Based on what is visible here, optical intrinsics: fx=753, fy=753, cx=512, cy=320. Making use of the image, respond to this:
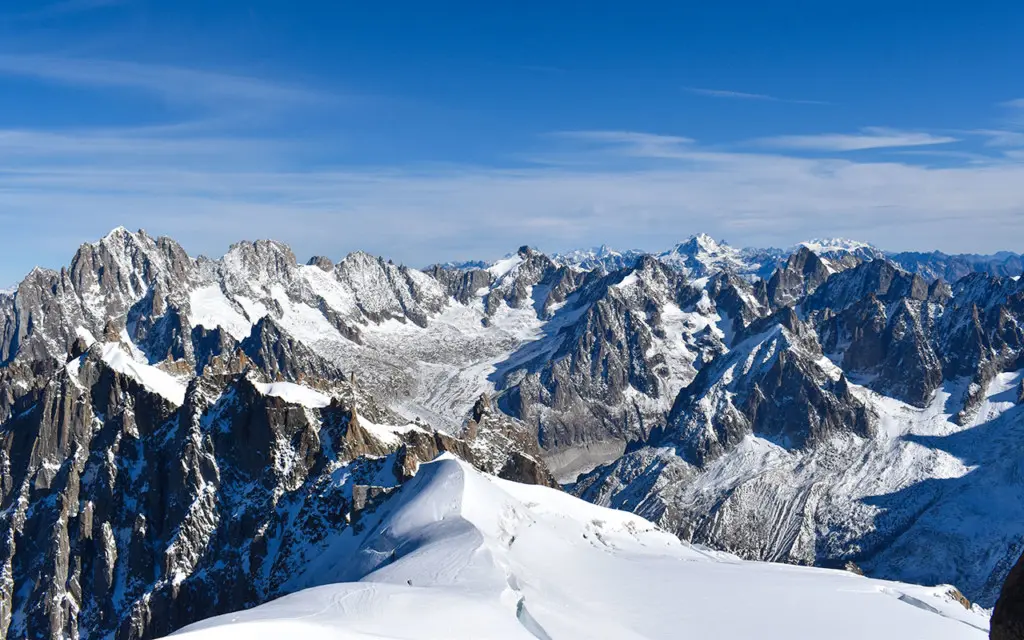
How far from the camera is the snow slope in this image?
63.9 meters

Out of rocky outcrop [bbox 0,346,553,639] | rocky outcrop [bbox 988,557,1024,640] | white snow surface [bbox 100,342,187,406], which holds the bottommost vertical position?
rocky outcrop [bbox 0,346,553,639]

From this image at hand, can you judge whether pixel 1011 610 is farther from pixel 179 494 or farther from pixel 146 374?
pixel 146 374

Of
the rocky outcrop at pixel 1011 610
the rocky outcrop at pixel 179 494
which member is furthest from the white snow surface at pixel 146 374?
the rocky outcrop at pixel 1011 610

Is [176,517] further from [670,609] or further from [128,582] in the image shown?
[670,609]

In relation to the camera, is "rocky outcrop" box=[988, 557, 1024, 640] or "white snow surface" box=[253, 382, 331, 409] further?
"white snow surface" box=[253, 382, 331, 409]

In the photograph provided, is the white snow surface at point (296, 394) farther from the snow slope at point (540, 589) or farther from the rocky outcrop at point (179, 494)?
the snow slope at point (540, 589)

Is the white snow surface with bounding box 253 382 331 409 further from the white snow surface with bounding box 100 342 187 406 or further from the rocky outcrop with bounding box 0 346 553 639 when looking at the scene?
the white snow surface with bounding box 100 342 187 406

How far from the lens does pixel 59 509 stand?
410 feet

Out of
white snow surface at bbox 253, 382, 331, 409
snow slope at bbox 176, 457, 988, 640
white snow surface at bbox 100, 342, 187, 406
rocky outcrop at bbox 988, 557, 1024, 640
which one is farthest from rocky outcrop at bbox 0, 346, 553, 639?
rocky outcrop at bbox 988, 557, 1024, 640

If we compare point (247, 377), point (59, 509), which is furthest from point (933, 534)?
point (59, 509)

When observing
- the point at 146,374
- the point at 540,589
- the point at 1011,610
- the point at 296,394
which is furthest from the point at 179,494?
the point at 1011,610

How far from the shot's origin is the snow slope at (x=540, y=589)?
63863 mm

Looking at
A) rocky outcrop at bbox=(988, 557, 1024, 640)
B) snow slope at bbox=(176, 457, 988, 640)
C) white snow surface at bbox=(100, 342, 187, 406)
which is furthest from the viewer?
white snow surface at bbox=(100, 342, 187, 406)

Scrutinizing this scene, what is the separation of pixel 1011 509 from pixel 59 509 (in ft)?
701
